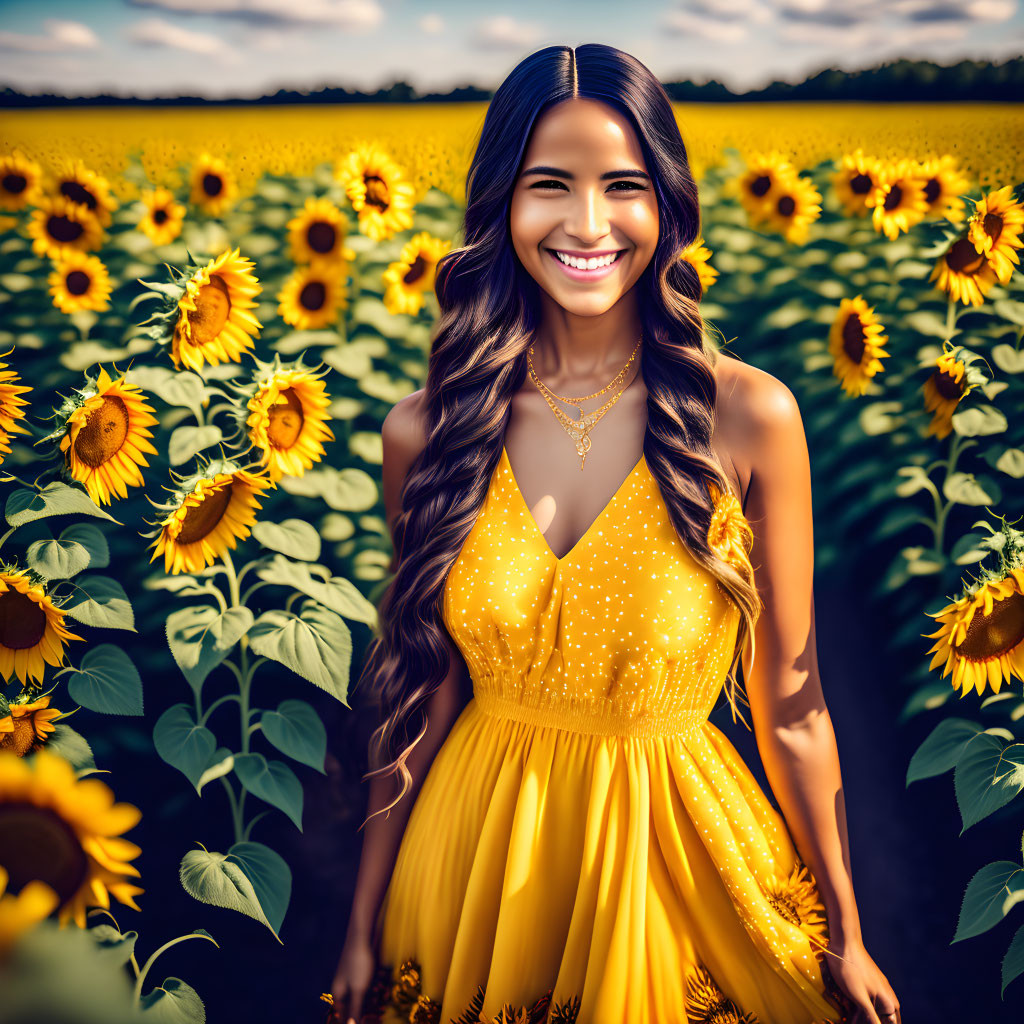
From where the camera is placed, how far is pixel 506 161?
1155mm

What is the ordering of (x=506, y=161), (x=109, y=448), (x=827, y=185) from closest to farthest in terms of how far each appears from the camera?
1. (x=506, y=161)
2. (x=109, y=448)
3. (x=827, y=185)

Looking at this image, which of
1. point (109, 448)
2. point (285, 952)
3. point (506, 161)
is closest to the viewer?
Result: point (506, 161)

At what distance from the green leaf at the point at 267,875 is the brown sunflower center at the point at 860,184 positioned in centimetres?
163

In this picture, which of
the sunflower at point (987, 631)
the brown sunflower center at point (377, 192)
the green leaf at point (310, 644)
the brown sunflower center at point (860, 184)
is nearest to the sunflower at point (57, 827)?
the green leaf at point (310, 644)

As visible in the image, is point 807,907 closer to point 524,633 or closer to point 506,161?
point 524,633

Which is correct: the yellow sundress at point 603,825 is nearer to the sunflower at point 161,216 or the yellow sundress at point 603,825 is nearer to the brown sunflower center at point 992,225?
the brown sunflower center at point 992,225

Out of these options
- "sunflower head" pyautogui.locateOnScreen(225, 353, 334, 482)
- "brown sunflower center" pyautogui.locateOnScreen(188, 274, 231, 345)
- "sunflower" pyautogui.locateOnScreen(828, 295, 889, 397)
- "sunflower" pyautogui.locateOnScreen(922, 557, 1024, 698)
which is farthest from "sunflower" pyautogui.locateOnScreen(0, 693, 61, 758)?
"sunflower" pyautogui.locateOnScreen(828, 295, 889, 397)

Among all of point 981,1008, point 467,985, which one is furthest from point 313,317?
point 981,1008

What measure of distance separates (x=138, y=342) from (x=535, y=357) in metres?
0.69

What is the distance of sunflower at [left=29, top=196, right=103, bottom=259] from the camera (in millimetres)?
1650

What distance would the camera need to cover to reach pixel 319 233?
5.50 feet

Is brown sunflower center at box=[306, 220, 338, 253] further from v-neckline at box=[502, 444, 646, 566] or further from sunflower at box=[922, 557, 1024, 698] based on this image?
sunflower at box=[922, 557, 1024, 698]

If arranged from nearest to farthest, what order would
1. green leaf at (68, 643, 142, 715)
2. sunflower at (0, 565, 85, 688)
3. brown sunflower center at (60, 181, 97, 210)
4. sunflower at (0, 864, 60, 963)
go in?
sunflower at (0, 864, 60, 963) < sunflower at (0, 565, 85, 688) < green leaf at (68, 643, 142, 715) < brown sunflower center at (60, 181, 97, 210)

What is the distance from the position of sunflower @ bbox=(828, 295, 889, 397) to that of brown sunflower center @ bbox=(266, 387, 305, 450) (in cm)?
104
